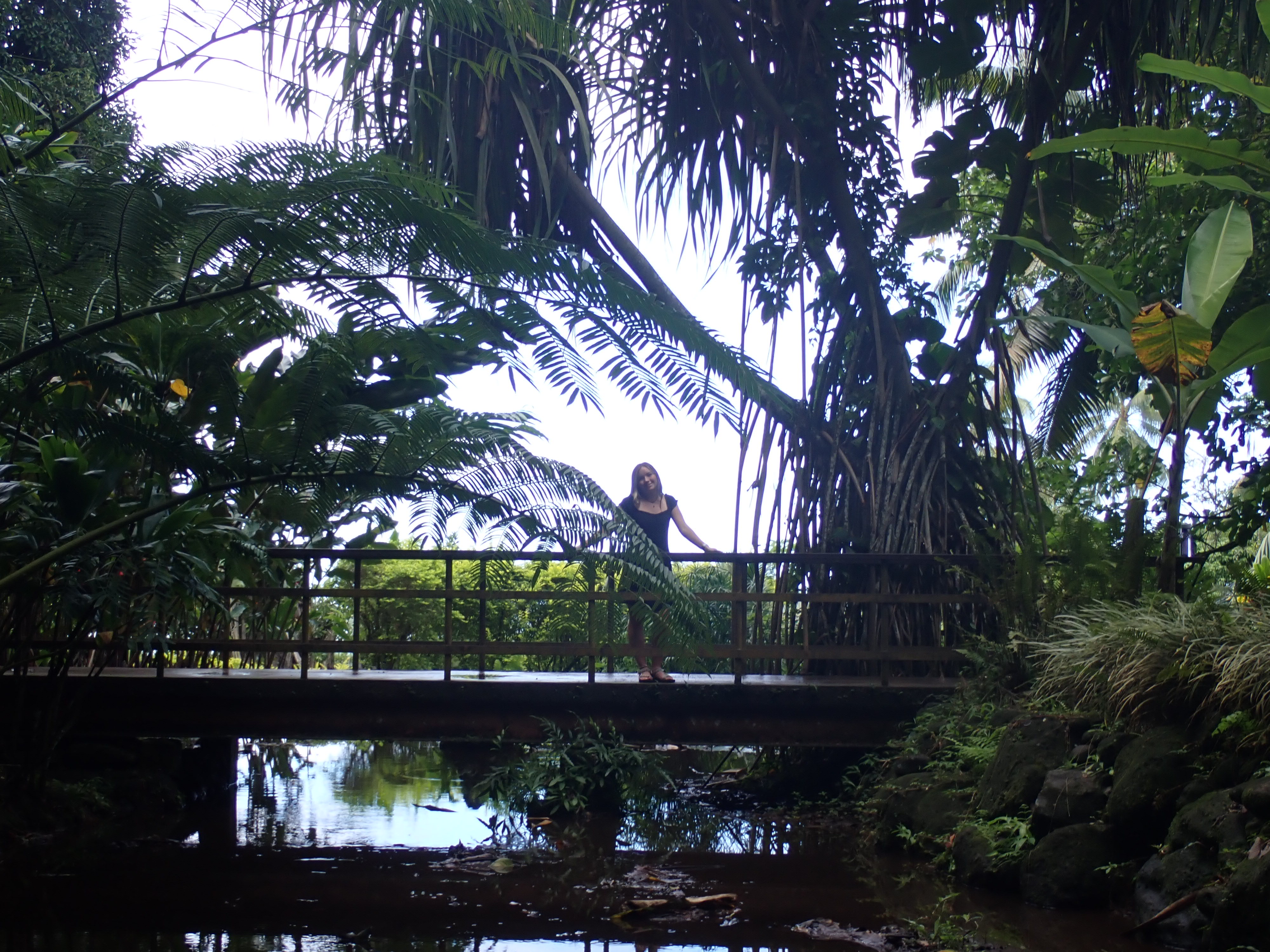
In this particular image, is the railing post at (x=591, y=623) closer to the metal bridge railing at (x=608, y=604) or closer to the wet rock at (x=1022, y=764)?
the metal bridge railing at (x=608, y=604)

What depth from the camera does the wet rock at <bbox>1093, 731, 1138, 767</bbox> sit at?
4547 millimetres

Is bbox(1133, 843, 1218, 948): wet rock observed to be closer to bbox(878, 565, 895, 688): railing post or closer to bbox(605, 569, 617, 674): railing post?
bbox(878, 565, 895, 688): railing post

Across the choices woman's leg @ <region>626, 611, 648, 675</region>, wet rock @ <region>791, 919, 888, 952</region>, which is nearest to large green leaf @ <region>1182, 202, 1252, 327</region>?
wet rock @ <region>791, 919, 888, 952</region>

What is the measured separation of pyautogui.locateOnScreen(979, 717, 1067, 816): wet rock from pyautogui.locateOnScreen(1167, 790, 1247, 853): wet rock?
29.4 inches

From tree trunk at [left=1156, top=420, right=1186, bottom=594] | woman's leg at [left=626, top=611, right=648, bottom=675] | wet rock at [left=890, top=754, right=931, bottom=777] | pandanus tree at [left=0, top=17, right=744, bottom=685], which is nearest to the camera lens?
pandanus tree at [left=0, top=17, right=744, bottom=685]

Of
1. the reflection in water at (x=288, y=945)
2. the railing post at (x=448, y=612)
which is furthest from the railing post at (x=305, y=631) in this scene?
the reflection in water at (x=288, y=945)

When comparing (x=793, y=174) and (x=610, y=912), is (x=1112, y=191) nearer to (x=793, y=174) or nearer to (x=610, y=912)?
(x=793, y=174)

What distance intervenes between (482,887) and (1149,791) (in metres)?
2.91

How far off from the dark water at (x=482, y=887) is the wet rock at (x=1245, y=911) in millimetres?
330

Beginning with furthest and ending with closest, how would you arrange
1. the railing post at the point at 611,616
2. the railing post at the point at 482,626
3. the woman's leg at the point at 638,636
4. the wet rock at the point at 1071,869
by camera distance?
the woman's leg at the point at 638,636
the railing post at the point at 482,626
the railing post at the point at 611,616
the wet rock at the point at 1071,869

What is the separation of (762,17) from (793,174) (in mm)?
1302

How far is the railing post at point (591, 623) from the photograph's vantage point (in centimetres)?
386

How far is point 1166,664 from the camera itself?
4492 mm

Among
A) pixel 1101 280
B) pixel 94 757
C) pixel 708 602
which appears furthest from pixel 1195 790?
pixel 94 757
